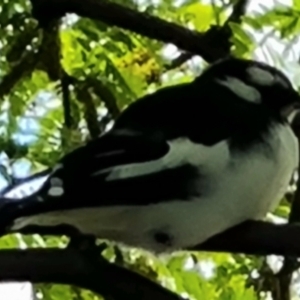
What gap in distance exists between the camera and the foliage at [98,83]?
1.05 meters

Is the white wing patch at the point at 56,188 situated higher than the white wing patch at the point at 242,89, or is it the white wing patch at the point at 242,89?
the white wing patch at the point at 56,188

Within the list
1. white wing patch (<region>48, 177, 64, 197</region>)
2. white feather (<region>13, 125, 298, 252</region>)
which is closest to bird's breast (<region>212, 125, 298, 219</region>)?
white feather (<region>13, 125, 298, 252</region>)

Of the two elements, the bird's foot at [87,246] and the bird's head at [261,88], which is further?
the bird's head at [261,88]

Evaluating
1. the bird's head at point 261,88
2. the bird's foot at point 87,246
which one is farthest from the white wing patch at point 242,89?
the bird's foot at point 87,246

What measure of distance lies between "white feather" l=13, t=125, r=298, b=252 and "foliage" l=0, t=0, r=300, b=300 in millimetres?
187

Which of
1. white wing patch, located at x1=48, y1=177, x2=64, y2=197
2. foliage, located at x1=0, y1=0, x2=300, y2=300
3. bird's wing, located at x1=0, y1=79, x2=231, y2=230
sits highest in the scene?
white wing patch, located at x1=48, y1=177, x2=64, y2=197

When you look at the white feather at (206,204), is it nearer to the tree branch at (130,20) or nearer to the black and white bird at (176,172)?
the black and white bird at (176,172)

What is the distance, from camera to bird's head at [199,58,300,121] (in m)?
0.91

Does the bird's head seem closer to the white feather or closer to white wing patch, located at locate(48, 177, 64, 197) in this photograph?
the white feather

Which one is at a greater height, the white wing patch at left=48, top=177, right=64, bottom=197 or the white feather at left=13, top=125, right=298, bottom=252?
the white wing patch at left=48, top=177, right=64, bottom=197

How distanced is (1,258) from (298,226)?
173mm

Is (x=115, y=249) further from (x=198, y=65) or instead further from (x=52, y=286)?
(x=198, y=65)

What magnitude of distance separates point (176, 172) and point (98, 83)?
9.7 inches

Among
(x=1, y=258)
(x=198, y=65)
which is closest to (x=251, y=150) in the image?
(x=1, y=258)
